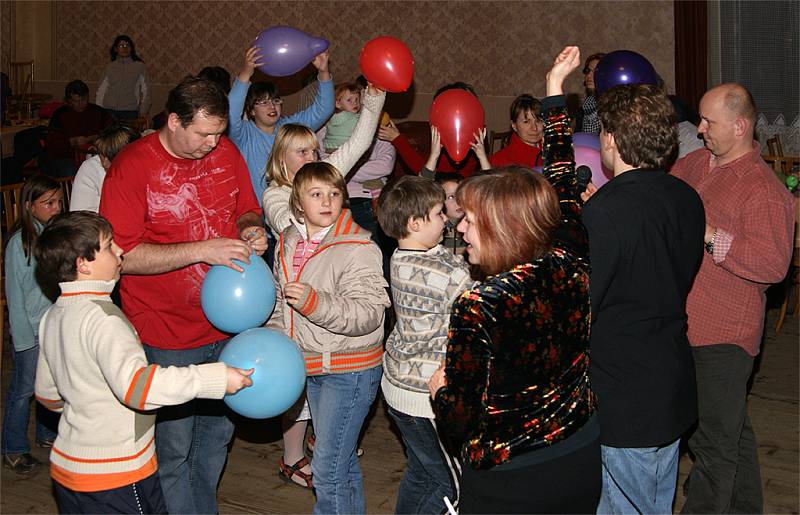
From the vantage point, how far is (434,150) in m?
4.10

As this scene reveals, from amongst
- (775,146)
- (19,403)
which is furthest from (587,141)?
(775,146)

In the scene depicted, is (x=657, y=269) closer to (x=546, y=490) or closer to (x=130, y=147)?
(x=546, y=490)

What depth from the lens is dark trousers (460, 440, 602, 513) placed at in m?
1.89

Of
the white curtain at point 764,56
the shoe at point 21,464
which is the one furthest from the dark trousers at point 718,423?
the white curtain at point 764,56

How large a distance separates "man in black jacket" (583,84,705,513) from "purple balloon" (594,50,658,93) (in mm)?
1413

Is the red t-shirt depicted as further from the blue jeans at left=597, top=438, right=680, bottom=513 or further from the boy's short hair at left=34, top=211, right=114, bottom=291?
the blue jeans at left=597, top=438, right=680, bottom=513

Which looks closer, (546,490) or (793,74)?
(546,490)

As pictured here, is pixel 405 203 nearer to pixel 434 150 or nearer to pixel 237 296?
pixel 237 296

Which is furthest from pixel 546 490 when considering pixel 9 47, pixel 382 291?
pixel 9 47

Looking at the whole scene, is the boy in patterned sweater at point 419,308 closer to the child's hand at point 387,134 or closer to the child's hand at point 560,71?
the child's hand at point 560,71

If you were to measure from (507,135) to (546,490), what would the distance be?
5593 mm

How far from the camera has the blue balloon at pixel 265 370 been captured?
2.40 metres

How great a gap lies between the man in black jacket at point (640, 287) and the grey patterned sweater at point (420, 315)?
44cm

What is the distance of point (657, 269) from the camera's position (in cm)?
232
